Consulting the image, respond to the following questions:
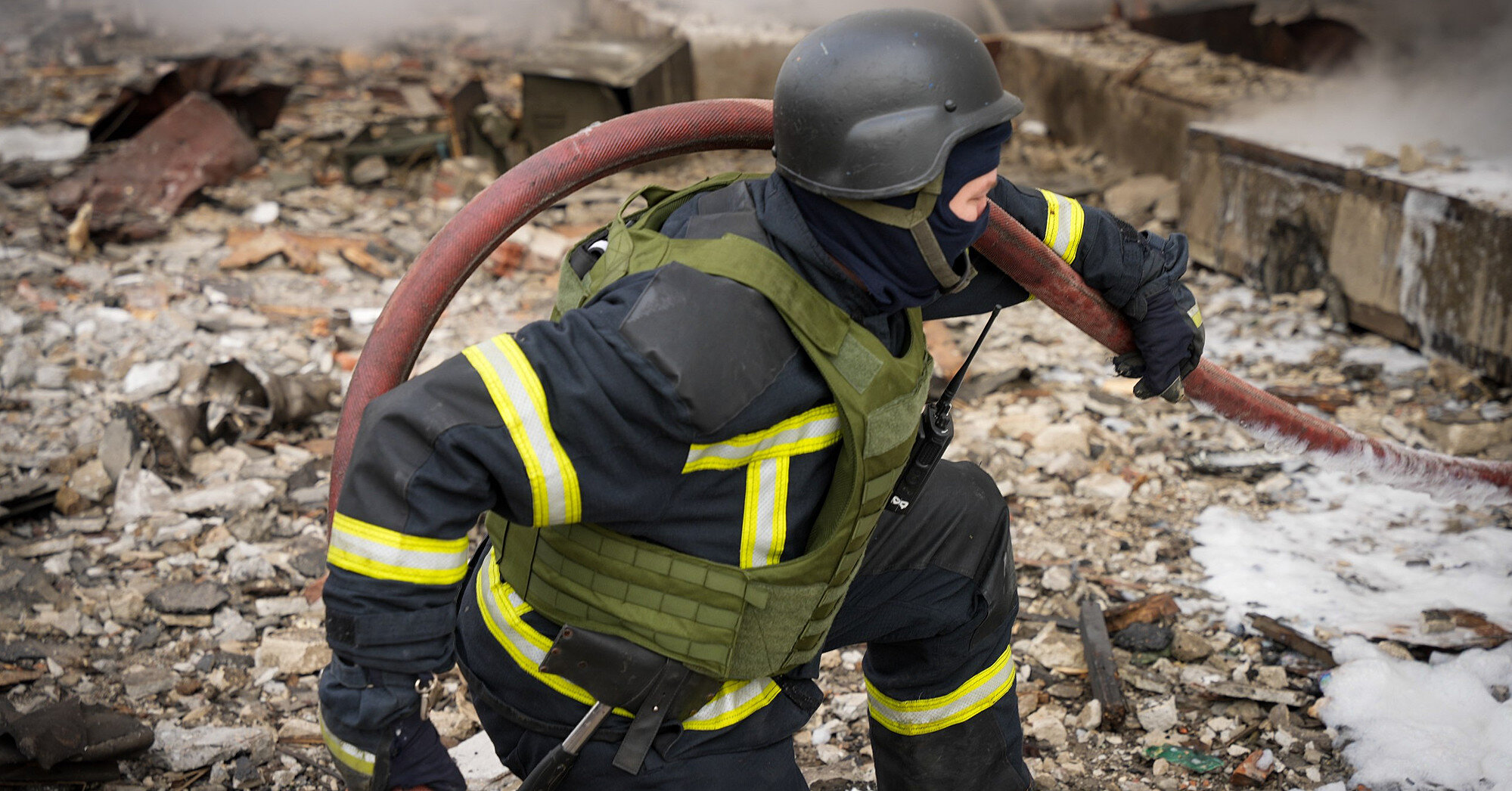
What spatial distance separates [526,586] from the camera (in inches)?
81.2

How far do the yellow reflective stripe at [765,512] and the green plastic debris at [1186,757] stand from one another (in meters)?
1.57

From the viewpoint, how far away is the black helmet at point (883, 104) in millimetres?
1812

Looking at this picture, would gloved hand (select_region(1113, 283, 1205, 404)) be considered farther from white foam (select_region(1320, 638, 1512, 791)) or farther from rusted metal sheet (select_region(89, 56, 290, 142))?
rusted metal sheet (select_region(89, 56, 290, 142))

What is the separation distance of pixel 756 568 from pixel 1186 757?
163cm

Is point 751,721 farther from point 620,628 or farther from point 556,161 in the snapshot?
point 556,161

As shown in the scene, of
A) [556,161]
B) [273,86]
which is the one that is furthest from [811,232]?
[273,86]

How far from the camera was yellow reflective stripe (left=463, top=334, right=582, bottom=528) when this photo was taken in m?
1.62

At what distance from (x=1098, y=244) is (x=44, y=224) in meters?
6.84

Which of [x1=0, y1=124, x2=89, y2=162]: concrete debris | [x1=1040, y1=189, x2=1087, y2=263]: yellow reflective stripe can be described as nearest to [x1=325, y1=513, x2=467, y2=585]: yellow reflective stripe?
[x1=1040, y1=189, x2=1087, y2=263]: yellow reflective stripe

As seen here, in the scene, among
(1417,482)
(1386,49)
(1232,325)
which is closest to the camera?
(1417,482)

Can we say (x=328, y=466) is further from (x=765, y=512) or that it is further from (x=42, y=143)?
(x=42, y=143)

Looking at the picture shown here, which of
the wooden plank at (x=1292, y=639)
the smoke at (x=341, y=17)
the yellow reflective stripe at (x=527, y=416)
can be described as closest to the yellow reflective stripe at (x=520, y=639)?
the yellow reflective stripe at (x=527, y=416)

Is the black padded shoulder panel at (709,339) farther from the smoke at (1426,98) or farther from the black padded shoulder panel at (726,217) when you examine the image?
the smoke at (1426,98)

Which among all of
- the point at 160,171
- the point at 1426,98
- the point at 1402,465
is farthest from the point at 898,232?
the point at 160,171
